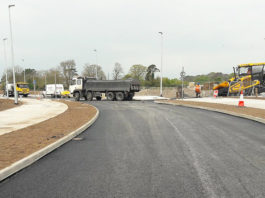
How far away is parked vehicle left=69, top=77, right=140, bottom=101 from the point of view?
26.8 m

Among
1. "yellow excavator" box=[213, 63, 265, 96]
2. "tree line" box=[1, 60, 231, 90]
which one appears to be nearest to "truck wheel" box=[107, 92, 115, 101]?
"yellow excavator" box=[213, 63, 265, 96]

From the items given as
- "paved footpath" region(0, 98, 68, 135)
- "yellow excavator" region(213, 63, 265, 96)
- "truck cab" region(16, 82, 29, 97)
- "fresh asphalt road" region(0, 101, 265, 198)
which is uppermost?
"yellow excavator" region(213, 63, 265, 96)

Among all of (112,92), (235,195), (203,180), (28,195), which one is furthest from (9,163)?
(112,92)

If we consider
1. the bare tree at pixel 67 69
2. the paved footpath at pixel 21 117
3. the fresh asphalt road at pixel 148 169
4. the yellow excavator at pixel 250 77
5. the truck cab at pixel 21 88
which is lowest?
the paved footpath at pixel 21 117

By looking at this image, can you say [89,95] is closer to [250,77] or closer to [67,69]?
[250,77]

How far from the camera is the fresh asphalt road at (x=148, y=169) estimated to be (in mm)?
3352

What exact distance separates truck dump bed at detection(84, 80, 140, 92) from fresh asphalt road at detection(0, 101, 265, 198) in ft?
64.9

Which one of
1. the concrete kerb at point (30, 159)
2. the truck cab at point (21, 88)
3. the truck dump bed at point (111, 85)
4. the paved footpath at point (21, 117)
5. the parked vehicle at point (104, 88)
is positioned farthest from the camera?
the truck cab at point (21, 88)

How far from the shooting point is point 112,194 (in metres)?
3.23

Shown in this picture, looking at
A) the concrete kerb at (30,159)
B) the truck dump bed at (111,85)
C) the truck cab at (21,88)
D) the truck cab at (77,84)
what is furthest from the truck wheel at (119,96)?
the truck cab at (21,88)

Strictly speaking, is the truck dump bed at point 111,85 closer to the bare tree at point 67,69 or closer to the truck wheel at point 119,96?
the truck wheel at point 119,96

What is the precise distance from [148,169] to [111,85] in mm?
23325

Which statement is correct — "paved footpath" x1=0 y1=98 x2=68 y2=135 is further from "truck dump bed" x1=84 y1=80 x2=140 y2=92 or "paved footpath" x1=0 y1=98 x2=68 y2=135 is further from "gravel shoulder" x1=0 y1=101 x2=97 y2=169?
"truck dump bed" x1=84 y1=80 x2=140 y2=92

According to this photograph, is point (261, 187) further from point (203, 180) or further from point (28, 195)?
point (28, 195)
